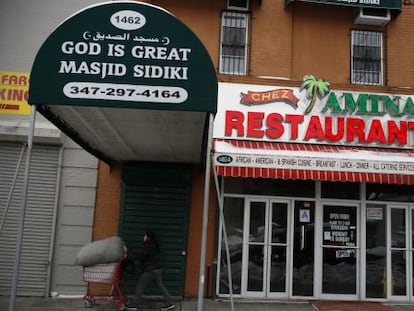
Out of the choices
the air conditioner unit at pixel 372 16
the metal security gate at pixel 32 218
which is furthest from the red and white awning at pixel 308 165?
the metal security gate at pixel 32 218

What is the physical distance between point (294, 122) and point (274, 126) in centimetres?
44

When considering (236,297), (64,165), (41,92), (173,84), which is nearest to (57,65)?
(41,92)

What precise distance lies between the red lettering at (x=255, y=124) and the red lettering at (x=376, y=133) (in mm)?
2371

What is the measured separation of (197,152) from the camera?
8922mm

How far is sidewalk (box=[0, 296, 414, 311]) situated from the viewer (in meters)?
8.83

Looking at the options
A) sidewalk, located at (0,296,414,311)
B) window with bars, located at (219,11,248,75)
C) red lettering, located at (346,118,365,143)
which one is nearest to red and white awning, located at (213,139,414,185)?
red lettering, located at (346,118,365,143)

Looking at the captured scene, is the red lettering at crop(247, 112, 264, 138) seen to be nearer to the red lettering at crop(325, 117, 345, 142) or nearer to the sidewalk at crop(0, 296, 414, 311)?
the red lettering at crop(325, 117, 345, 142)

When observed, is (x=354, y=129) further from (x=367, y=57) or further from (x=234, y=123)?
(x=234, y=123)

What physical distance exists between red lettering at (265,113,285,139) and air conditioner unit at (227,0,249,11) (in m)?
2.71

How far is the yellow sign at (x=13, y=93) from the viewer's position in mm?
10148

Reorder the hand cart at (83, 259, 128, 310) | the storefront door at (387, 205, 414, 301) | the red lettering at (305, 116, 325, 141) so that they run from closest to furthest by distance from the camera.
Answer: the hand cart at (83, 259, 128, 310), the red lettering at (305, 116, 325, 141), the storefront door at (387, 205, 414, 301)

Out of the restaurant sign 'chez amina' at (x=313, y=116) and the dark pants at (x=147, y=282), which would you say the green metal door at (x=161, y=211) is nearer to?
the dark pants at (x=147, y=282)

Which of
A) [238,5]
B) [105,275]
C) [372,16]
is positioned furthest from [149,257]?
[372,16]

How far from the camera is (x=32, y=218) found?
32.3 ft
